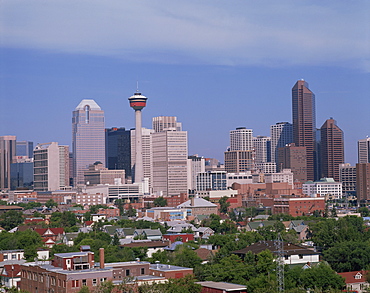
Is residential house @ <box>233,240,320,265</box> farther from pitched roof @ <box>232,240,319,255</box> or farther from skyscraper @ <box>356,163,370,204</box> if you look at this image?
skyscraper @ <box>356,163,370,204</box>

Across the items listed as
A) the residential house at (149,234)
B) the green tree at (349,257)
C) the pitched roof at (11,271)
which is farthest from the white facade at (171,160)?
the pitched roof at (11,271)

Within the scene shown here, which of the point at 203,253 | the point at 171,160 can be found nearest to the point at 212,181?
the point at 171,160

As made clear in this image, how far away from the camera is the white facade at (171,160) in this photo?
165 metres

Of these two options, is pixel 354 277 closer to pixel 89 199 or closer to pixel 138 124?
pixel 89 199

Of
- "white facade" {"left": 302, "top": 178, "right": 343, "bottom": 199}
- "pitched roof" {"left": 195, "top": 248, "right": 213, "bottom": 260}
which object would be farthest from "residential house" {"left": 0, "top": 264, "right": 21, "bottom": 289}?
"white facade" {"left": 302, "top": 178, "right": 343, "bottom": 199}

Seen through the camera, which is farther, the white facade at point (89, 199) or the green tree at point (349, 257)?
the white facade at point (89, 199)

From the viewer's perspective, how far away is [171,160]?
166250 millimetres

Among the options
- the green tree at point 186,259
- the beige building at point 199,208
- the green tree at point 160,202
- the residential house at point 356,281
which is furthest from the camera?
the green tree at point 160,202

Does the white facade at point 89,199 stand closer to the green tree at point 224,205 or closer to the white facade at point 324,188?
the green tree at point 224,205

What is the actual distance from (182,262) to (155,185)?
4800 inches

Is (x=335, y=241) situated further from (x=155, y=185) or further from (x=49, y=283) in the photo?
(x=155, y=185)

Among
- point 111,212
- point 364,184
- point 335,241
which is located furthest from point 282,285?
point 364,184

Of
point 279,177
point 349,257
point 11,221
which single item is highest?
point 279,177

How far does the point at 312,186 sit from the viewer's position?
16462 cm
